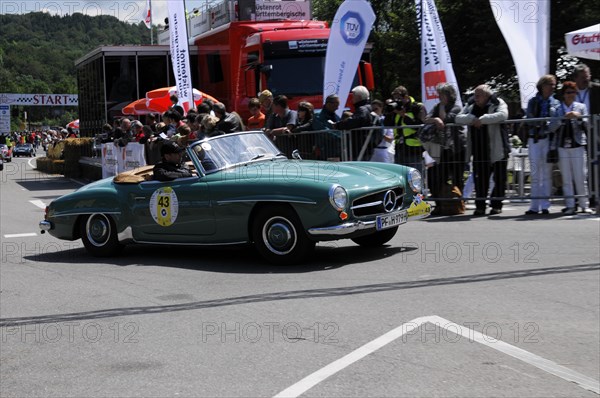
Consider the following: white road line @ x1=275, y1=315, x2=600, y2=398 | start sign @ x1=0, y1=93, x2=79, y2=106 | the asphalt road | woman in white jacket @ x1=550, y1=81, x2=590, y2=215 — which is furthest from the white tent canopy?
start sign @ x1=0, y1=93, x2=79, y2=106

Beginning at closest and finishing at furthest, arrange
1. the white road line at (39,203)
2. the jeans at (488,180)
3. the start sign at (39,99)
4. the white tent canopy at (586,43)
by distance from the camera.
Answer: the jeans at (488,180), the white tent canopy at (586,43), the white road line at (39,203), the start sign at (39,99)

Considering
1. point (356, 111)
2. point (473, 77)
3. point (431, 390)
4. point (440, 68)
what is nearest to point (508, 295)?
point (431, 390)

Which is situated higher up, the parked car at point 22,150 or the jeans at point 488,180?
the parked car at point 22,150

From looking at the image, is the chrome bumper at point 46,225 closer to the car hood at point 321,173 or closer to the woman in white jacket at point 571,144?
the car hood at point 321,173

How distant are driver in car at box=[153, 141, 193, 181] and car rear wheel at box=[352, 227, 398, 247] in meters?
2.08

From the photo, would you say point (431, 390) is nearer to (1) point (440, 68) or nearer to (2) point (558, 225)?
(2) point (558, 225)

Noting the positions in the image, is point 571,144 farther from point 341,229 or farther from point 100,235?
point 100,235

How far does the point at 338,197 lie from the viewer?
331 inches

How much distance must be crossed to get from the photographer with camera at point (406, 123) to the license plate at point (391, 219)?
3.87 m

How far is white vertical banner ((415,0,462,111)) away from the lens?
15719mm

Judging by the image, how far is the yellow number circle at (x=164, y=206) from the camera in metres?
9.50

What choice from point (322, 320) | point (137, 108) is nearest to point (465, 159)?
point (322, 320)

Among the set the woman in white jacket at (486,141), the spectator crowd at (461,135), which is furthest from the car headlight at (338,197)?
the woman in white jacket at (486,141)

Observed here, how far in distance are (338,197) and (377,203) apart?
57cm
